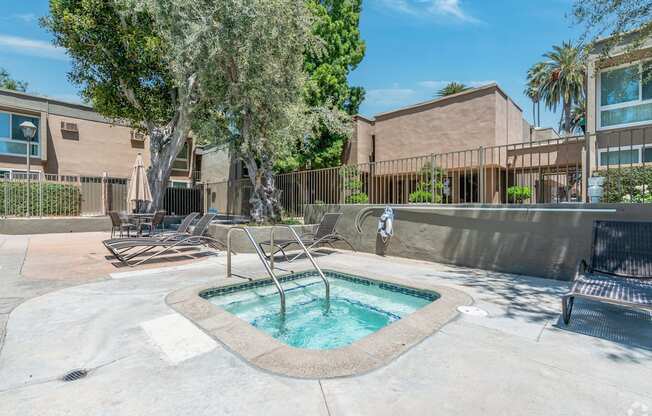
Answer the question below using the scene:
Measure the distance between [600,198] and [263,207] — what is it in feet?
26.4

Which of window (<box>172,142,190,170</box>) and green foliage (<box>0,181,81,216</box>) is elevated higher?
window (<box>172,142,190,170</box>)

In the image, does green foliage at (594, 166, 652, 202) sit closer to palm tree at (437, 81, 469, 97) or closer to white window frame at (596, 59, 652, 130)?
white window frame at (596, 59, 652, 130)

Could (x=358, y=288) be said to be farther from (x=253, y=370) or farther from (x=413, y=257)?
(x=253, y=370)

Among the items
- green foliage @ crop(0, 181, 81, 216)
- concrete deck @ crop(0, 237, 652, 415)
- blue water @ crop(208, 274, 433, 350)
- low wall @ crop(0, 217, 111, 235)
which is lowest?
blue water @ crop(208, 274, 433, 350)

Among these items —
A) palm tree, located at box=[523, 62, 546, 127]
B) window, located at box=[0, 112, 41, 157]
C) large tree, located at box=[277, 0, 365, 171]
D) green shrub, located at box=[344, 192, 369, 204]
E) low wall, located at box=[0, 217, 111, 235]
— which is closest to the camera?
green shrub, located at box=[344, 192, 369, 204]

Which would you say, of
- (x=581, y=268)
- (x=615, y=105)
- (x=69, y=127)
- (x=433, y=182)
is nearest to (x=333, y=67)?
(x=433, y=182)

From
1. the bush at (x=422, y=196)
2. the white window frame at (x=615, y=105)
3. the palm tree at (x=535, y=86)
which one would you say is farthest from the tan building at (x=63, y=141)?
the palm tree at (x=535, y=86)

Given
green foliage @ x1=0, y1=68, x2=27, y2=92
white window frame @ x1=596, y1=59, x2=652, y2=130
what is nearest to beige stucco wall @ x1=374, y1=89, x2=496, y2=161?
white window frame @ x1=596, y1=59, x2=652, y2=130

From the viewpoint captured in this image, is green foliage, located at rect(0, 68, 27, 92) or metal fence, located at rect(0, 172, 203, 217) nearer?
metal fence, located at rect(0, 172, 203, 217)

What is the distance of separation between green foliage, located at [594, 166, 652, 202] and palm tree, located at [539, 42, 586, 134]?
90.3ft

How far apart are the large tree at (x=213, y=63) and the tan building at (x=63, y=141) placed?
6.26m

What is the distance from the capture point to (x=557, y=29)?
7.55 m

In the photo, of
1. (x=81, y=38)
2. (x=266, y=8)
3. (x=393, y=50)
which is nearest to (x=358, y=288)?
(x=266, y=8)

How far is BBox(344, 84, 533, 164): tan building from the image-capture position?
15055mm
